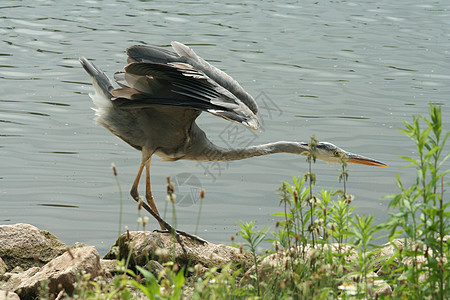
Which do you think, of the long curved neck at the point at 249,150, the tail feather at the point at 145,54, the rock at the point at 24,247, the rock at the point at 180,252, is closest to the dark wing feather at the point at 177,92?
the tail feather at the point at 145,54

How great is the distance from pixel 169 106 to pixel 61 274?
78.2 inches

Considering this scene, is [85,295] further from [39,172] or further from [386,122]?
[386,122]

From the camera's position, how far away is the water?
714 cm

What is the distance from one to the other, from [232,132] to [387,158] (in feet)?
6.43

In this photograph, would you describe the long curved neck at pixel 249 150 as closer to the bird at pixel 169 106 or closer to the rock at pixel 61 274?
the bird at pixel 169 106

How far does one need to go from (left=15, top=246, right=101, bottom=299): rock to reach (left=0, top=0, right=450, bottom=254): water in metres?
1.73

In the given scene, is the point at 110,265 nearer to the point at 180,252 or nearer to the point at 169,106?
the point at 180,252

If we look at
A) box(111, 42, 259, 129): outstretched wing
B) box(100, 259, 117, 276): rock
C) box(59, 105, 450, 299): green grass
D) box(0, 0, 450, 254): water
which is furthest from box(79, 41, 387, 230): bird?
box(59, 105, 450, 299): green grass

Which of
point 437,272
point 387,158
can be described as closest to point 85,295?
point 437,272

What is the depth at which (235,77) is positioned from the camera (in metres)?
10.8

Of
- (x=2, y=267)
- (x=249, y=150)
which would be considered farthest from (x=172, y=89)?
(x=2, y=267)

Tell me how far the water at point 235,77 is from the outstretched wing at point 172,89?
3.34 feet

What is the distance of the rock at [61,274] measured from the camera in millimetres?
4078

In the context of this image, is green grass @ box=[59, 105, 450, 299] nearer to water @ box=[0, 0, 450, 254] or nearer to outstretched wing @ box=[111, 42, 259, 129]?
water @ box=[0, 0, 450, 254]
